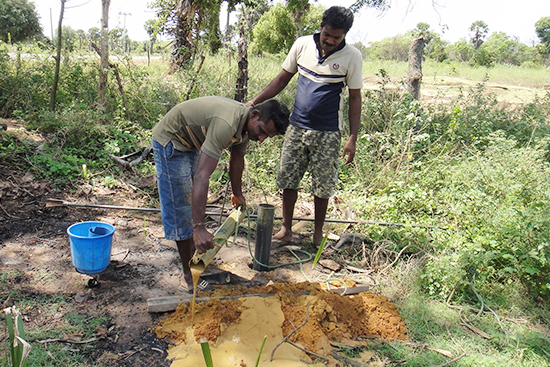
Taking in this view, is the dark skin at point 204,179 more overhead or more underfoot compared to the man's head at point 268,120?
more underfoot

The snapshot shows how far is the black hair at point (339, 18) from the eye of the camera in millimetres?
3248

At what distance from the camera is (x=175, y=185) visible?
2805 millimetres

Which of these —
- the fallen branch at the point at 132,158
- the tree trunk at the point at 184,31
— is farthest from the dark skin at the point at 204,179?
the tree trunk at the point at 184,31

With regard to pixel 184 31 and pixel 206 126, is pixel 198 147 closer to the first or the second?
pixel 206 126

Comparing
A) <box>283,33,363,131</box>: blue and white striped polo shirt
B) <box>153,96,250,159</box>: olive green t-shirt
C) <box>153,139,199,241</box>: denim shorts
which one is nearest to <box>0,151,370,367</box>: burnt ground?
<box>153,139,199,241</box>: denim shorts

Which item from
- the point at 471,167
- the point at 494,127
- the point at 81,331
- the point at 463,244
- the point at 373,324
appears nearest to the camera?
the point at 81,331

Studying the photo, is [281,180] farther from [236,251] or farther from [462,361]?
[462,361]

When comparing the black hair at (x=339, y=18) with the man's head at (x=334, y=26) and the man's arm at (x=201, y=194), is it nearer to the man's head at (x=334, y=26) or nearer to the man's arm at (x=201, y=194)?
the man's head at (x=334, y=26)

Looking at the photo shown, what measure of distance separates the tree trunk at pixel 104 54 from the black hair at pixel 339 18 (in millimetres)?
4659

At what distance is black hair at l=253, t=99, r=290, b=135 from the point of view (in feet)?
7.98

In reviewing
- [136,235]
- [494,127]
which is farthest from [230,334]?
[494,127]

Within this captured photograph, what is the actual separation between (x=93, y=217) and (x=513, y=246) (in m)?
4.24

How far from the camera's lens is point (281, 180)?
3.92 m

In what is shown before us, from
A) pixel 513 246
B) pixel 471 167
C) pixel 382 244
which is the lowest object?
pixel 382 244
